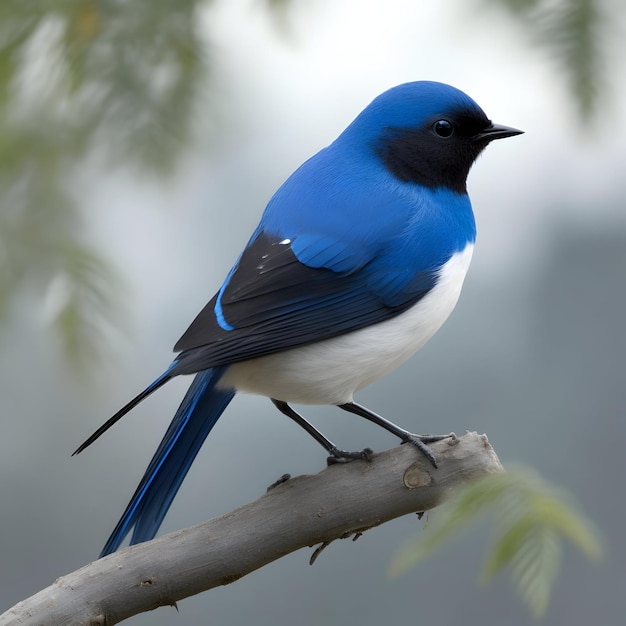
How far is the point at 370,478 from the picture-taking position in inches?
61.9

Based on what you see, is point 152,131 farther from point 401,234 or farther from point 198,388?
Answer: point 401,234

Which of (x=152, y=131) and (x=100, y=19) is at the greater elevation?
(x=100, y=19)

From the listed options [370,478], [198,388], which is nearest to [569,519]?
[370,478]

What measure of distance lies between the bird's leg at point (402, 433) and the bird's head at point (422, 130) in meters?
0.53

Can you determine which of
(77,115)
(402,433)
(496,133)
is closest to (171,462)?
(402,433)

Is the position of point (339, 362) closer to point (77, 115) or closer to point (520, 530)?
point (77, 115)

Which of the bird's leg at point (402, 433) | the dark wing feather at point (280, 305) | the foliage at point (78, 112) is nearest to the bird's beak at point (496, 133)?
the dark wing feather at point (280, 305)

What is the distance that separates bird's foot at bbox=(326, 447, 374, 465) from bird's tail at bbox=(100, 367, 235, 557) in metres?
0.25

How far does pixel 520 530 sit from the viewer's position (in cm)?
58

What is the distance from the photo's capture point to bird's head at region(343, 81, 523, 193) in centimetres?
194

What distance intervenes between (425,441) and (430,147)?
2.29 ft

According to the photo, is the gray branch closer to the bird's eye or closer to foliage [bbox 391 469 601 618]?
the bird's eye

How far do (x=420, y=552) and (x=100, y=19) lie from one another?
2.92ft

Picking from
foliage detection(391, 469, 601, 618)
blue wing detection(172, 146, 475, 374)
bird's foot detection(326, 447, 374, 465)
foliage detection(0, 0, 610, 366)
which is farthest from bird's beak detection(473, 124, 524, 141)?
foliage detection(391, 469, 601, 618)
